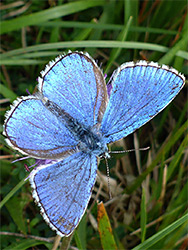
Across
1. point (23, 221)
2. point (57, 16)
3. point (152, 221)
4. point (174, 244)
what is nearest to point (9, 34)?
point (57, 16)

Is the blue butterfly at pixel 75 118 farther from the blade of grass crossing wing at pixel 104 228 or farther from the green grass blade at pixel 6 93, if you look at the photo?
the green grass blade at pixel 6 93

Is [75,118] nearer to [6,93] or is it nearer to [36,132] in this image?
[36,132]

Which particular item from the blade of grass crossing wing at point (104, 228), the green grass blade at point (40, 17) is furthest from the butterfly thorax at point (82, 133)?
the green grass blade at point (40, 17)

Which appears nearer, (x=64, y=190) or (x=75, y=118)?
(x=64, y=190)

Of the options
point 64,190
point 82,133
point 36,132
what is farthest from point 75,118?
point 64,190

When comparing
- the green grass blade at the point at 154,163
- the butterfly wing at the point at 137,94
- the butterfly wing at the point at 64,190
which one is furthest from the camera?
the green grass blade at the point at 154,163

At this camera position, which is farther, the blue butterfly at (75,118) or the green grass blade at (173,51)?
the green grass blade at (173,51)

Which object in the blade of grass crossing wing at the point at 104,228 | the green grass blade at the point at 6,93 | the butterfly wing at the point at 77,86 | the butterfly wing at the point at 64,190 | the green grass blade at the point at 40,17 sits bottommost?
the blade of grass crossing wing at the point at 104,228

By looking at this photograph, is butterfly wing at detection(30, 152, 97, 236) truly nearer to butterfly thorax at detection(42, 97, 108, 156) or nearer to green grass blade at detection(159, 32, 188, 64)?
butterfly thorax at detection(42, 97, 108, 156)
